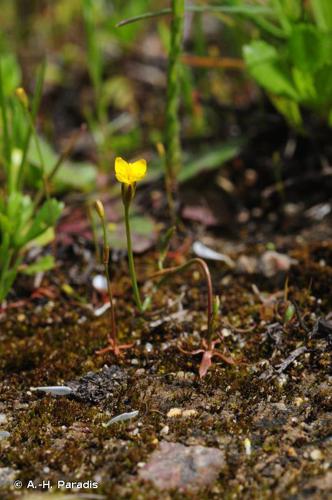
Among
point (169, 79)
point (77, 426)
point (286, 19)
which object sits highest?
A: point (286, 19)

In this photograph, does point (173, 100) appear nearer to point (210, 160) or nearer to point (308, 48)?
point (210, 160)

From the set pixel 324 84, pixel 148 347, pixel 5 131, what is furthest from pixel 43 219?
pixel 324 84

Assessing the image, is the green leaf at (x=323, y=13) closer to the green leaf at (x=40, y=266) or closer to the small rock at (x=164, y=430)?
the green leaf at (x=40, y=266)

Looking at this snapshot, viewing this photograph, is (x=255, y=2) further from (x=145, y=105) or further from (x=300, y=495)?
(x=300, y=495)

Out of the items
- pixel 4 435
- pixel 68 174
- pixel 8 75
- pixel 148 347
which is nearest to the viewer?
pixel 4 435

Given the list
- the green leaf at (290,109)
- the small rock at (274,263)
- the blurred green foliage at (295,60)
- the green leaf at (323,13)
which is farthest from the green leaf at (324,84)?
the small rock at (274,263)

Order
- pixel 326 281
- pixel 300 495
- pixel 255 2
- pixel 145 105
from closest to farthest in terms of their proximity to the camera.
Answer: pixel 300 495
pixel 326 281
pixel 255 2
pixel 145 105

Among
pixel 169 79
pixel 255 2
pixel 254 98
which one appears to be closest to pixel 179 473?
pixel 169 79
